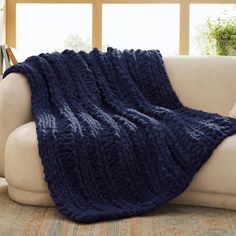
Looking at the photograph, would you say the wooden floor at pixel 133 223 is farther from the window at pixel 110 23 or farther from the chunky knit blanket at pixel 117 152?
the window at pixel 110 23

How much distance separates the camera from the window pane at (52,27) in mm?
5426

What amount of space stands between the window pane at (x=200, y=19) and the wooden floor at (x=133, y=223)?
294 cm

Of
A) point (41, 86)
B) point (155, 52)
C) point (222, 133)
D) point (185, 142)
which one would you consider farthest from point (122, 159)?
point (155, 52)

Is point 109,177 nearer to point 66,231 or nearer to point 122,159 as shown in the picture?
point 122,159

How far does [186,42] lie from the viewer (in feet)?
17.6

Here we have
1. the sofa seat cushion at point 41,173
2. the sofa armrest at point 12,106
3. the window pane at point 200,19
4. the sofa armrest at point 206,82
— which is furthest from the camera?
the window pane at point 200,19

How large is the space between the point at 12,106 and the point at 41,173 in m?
0.41

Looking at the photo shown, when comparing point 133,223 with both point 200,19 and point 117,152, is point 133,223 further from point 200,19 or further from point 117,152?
point 200,19

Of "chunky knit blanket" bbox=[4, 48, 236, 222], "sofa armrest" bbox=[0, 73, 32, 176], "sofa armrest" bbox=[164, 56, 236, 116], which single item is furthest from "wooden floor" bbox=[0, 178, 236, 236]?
"sofa armrest" bbox=[164, 56, 236, 116]

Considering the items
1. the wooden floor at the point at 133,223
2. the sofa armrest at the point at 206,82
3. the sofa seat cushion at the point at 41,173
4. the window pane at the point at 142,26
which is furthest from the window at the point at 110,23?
the wooden floor at the point at 133,223

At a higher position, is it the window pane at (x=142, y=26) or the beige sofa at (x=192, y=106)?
the window pane at (x=142, y=26)

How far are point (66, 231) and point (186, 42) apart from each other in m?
3.35

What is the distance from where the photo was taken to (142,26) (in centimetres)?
548

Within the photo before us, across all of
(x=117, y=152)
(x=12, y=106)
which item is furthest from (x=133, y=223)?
(x=12, y=106)
